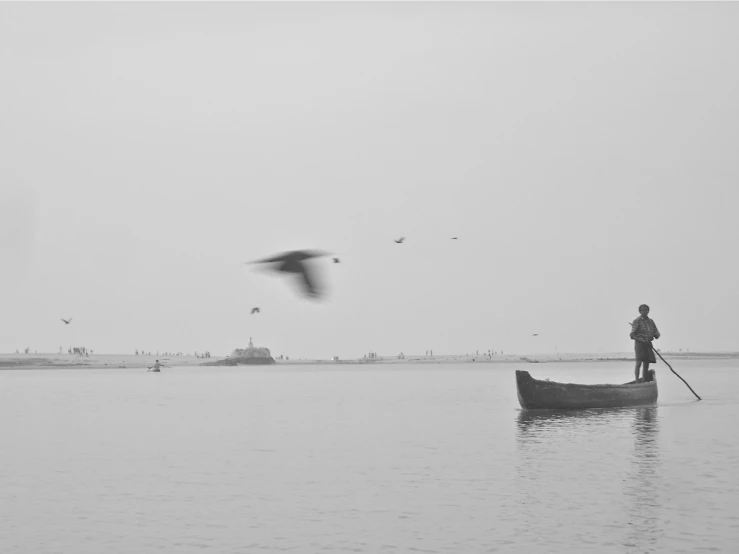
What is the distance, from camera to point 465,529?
16516 millimetres

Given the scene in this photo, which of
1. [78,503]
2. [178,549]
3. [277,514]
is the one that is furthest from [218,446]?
[178,549]

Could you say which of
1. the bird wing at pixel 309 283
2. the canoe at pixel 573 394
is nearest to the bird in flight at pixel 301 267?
the bird wing at pixel 309 283

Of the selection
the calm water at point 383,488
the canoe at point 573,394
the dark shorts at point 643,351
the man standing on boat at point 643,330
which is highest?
the man standing on boat at point 643,330

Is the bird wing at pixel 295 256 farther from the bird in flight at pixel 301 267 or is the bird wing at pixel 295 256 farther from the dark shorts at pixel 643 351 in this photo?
the dark shorts at pixel 643 351

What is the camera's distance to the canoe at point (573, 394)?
4056 cm

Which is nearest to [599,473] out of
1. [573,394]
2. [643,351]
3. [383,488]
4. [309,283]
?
[383,488]

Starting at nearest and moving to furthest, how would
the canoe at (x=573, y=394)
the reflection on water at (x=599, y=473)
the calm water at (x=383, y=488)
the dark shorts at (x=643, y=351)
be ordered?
1. the calm water at (x=383, y=488)
2. the reflection on water at (x=599, y=473)
3. the dark shorts at (x=643, y=351)
4. the canoe at (x=573, y=394)

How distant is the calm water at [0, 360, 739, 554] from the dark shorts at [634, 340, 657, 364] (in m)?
2.90

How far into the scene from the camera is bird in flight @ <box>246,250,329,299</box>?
9.11 metres

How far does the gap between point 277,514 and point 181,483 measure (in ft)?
18.8

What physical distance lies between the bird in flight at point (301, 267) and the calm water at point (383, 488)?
690cm

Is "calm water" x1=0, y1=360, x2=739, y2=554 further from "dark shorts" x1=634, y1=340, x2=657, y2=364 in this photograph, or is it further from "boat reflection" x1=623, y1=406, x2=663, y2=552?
"dark shorts" x1=634, y1=340, x2=657, y2=364

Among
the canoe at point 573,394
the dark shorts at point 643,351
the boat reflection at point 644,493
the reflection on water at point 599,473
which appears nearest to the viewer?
the boat reflection at point 644,493

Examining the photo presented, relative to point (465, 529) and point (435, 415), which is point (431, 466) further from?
point (435, 415)
